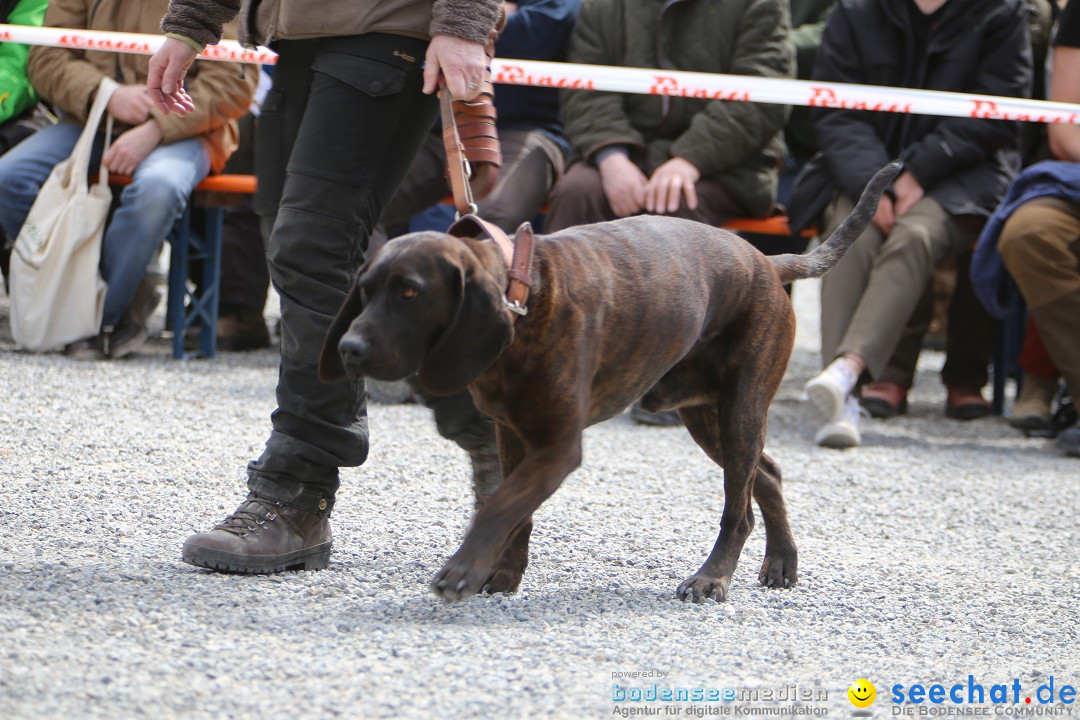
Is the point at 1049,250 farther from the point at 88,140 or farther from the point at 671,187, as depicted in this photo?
the point at 88,140

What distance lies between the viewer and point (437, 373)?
2660 millimetres

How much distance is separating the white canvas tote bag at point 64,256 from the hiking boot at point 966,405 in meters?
4.31

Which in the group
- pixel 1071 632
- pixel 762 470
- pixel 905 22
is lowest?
pixel 1071 632

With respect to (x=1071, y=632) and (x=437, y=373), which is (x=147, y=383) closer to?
(x=437, y=373)

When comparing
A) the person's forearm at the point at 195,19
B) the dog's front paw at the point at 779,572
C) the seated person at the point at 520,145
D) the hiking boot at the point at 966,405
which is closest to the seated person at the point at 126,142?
the seated person at the point at 520,145

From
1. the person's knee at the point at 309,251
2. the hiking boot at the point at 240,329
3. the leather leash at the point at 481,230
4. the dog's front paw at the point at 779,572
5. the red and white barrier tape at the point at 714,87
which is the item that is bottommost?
the hiking boot at the point at 240,329

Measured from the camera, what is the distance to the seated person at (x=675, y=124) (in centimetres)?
622

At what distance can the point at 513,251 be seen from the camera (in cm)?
277

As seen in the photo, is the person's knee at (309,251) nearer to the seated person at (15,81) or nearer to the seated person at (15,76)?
the seated person at (15,81)

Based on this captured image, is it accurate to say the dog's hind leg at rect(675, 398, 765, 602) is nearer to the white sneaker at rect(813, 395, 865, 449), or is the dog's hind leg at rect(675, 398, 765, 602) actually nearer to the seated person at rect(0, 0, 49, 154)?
the white sneaker at rect(813, 395, 865, 449)

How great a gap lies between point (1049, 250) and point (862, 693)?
3.80 meters

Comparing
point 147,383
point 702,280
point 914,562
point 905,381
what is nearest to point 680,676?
point 702,280

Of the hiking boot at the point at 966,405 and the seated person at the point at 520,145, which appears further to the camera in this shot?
the hiking boot at the point at 966,405

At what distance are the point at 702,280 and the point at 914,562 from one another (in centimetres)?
127
